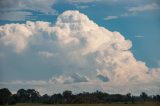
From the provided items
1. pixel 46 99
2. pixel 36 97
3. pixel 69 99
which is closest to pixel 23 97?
pixel 36 97

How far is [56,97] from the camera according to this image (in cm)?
4488

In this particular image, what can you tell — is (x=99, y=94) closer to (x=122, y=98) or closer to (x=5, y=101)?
(x=122, y=98)

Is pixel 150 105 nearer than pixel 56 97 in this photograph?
Yes

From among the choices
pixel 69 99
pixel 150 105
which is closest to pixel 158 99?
pixel 150 105

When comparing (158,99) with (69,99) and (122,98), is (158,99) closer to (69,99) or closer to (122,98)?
(69,99)

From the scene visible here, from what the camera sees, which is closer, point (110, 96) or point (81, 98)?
point (81, 98)

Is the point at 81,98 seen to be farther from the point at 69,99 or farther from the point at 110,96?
the point at 110,96

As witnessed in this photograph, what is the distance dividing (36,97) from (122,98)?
1374 cm

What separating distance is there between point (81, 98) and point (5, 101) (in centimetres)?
725

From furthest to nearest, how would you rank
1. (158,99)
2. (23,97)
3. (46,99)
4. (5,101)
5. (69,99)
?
Answer: 1. (23,97)
2. (46,99)
3. (69,99)
4. (5,101)
5. (158,99)

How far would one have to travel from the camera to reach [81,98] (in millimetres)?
36750

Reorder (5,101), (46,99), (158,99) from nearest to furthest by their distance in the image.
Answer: (158,99)
(5,101)
(46,99)

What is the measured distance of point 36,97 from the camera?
5594 centimetres

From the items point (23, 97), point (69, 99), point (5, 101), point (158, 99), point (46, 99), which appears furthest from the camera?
point (23, 97)
